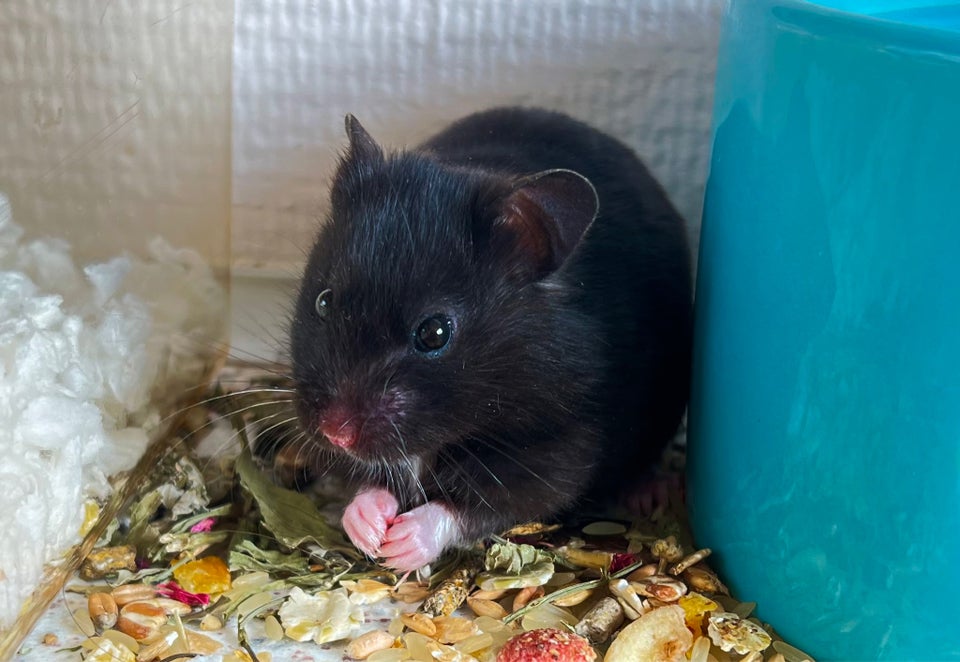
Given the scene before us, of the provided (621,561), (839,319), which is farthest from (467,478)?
(839,319)

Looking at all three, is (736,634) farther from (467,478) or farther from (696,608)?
(467,478)

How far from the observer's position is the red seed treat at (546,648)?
3.85 ft

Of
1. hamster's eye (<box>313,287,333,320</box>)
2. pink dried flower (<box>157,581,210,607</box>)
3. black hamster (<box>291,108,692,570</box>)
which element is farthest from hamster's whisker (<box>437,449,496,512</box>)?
pink dried flower (<box>157,581,210,607</box>)

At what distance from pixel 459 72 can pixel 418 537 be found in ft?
2.83

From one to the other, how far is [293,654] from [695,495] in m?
0.55

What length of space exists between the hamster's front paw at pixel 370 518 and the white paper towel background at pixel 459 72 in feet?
2.27

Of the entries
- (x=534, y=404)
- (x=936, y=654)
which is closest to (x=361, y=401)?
(x=534, y=404)

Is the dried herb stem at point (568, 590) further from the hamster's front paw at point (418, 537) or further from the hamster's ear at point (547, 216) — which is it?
the hamster's ear at point (547, 216)

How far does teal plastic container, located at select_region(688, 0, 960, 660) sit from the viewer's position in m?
0.97

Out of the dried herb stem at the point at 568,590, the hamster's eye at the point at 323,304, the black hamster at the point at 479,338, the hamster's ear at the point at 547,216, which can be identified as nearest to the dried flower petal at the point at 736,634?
the dried herb stem at the point at 568,590

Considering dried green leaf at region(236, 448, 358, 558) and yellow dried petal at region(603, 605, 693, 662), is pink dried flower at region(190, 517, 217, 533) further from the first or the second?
yellow dried petal at region(603, 605, 693, 662)

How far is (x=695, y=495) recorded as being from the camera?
1424 mm

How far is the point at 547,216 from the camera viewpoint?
1227mm

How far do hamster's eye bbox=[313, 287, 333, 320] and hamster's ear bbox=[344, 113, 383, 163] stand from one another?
0.19 m
